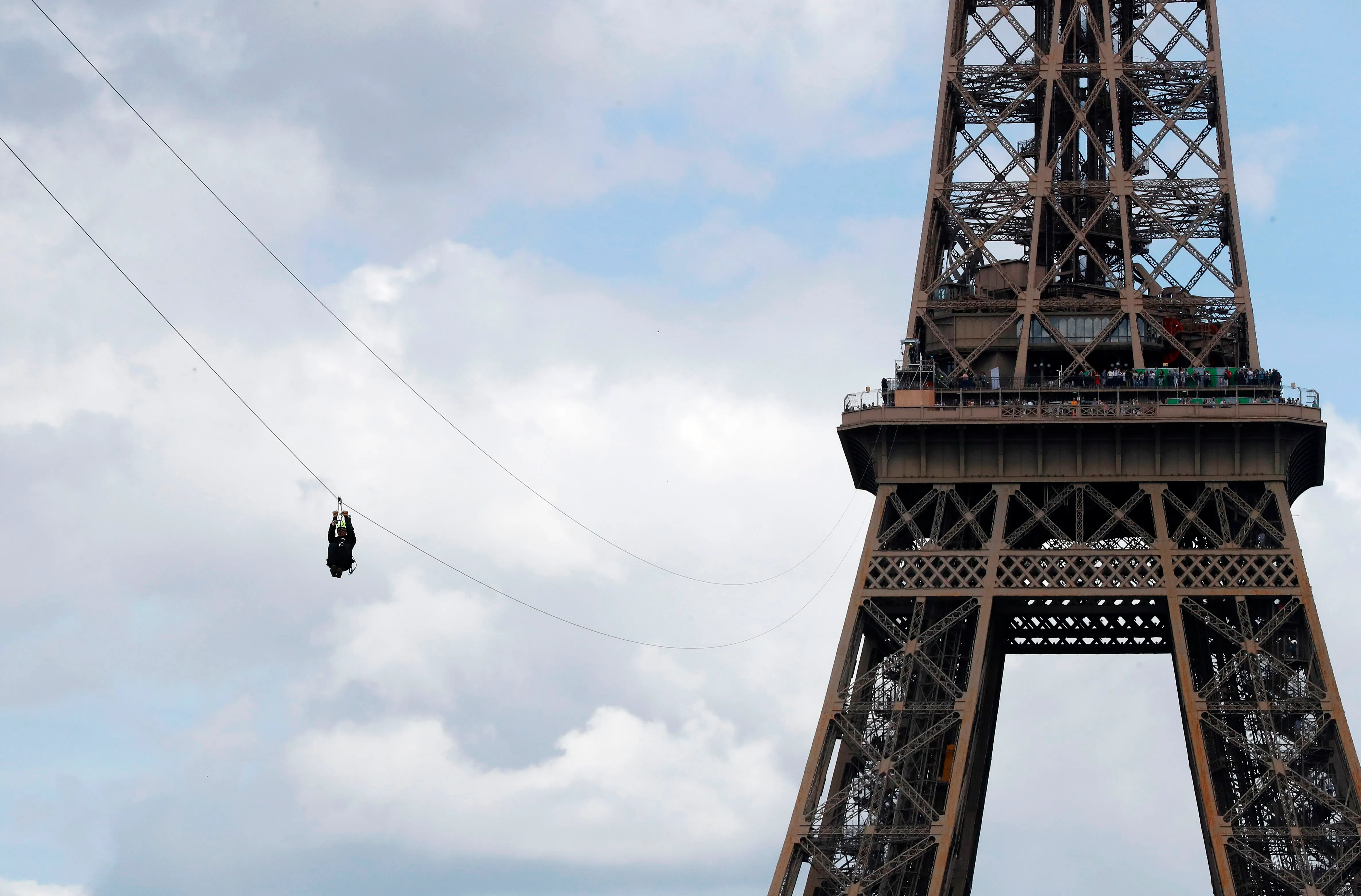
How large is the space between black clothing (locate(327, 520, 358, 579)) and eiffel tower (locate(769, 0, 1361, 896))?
26.6m

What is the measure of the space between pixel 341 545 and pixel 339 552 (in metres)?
0.26

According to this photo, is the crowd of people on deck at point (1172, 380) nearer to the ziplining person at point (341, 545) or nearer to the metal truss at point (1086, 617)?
the metal truss at point (1086, 617)

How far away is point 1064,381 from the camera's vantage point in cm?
10188

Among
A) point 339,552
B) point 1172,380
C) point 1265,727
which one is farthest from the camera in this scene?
point 1172,380

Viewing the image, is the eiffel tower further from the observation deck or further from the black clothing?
the black clothing

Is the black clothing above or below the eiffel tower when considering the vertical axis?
below

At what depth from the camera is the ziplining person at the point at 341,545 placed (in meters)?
74.2

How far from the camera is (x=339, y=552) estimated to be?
7438 centimetres

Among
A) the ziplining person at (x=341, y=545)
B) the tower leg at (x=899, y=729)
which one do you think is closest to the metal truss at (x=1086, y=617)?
the tower leg at (x=899, y=729)

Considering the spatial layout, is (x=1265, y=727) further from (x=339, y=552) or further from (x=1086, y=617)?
(x=339, y=552)

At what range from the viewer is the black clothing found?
74.2 metres

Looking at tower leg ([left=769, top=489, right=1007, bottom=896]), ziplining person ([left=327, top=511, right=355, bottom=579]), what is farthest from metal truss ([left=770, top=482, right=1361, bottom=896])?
ziplining person ([left=327, top=511, right=355, bottom=579])

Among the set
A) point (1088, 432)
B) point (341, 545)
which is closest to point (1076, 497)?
point (1088, 432)

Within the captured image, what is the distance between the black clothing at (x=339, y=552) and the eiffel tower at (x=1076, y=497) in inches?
1049
